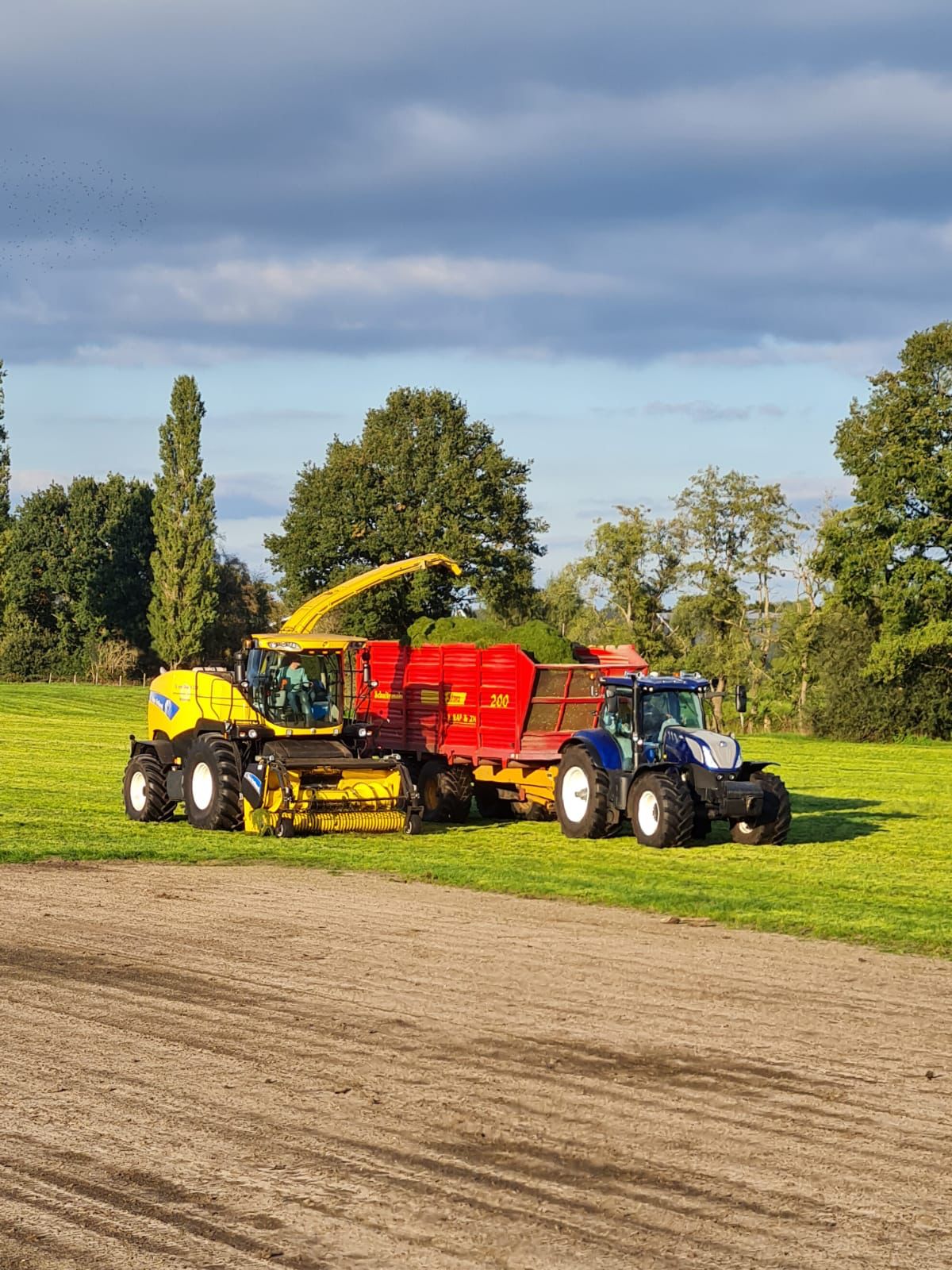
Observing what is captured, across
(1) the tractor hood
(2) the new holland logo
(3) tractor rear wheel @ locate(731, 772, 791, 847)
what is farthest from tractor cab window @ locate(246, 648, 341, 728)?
(3) tractor rear wheel @ locate(731, 772, 791, 847)

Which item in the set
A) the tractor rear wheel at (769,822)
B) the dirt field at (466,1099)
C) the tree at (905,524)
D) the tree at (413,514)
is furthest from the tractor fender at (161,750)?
Result: the tree at (413,514)

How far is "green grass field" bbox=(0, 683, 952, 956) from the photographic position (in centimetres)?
1509

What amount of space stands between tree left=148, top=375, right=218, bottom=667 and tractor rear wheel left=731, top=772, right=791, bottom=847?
197 ft

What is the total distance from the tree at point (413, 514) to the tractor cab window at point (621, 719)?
4524cm

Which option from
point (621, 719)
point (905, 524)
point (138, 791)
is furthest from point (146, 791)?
point (905, 524)

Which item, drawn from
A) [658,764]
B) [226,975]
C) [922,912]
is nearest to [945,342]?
[658,764]

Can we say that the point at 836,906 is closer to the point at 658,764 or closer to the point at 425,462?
the point at 658,764

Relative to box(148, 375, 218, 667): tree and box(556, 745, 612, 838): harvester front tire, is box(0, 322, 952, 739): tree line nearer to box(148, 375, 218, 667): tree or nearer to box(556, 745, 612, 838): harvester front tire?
box(148, 375, 218, 667): tree

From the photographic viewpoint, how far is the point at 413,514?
2712 inches

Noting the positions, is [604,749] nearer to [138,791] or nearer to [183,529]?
[138,791]

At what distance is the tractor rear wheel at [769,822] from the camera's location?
827 inches

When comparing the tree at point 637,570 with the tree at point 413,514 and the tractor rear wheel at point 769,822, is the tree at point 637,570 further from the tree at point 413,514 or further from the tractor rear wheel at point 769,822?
the tractor rear wheel at point 769,822

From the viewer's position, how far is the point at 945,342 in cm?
5497

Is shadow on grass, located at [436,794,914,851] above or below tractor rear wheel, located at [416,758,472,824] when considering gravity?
below
